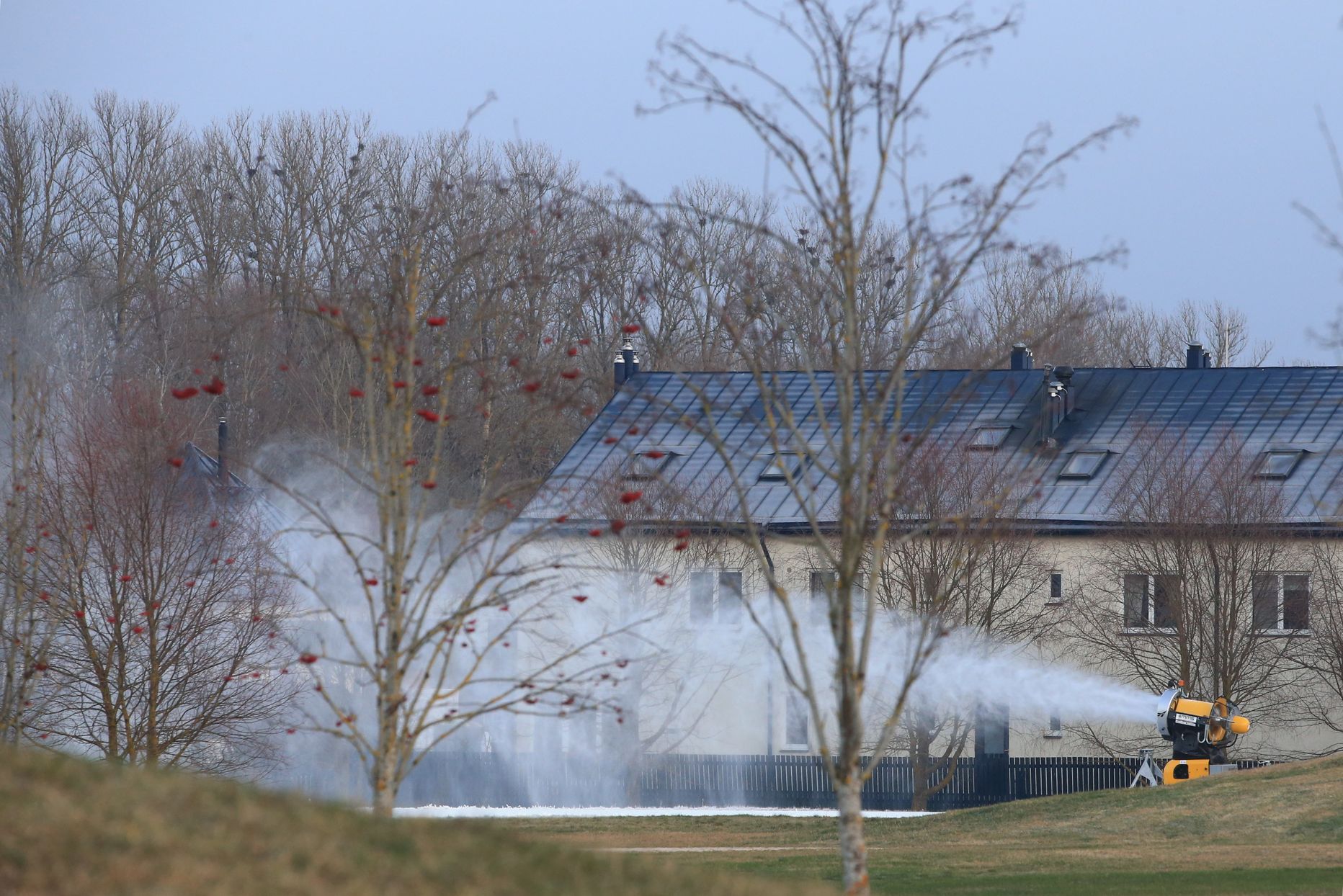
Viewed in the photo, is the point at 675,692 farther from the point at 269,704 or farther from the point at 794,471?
the point at 269,704

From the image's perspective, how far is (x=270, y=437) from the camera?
4688 cm

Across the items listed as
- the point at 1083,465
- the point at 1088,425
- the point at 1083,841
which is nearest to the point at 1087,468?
the point at 1083,465

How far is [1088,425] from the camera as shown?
36.2 metres

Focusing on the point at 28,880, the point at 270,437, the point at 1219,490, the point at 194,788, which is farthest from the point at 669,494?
the point at 270,437

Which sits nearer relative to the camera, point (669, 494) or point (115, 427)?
point (669, 494)

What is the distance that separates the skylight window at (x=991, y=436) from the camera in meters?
35.4

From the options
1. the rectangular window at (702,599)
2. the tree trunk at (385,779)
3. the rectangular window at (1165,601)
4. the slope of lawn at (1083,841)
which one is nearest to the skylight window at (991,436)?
the rectangular window at (1165,601)

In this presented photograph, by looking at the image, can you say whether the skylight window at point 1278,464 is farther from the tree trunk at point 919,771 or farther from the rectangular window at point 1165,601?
the tree trunk at point 919,771

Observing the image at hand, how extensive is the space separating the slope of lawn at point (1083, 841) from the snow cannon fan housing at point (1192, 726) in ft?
3.13

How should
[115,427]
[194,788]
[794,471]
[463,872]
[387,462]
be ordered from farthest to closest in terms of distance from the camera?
[794,471], [115,427], [387,462], [194,788], [463,872]

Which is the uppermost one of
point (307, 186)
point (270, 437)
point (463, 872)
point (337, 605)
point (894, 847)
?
point (307, 186)

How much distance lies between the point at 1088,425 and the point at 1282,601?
589cm

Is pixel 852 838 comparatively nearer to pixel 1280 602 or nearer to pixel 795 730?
pixel 1280 602

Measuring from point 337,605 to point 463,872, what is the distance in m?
24.6
